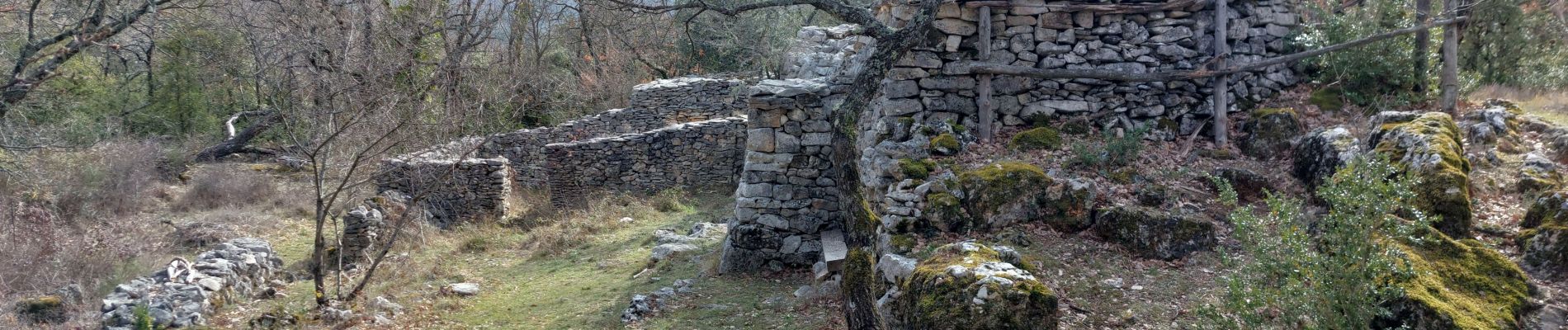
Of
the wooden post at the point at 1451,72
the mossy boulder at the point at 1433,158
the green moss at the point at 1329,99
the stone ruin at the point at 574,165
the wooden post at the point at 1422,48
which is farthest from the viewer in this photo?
the stone ruin at the point at 574,165

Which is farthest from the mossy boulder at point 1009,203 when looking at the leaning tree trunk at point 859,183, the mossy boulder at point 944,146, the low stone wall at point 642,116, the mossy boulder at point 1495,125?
the low stone wall at point 642,116

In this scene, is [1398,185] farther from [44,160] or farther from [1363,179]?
[44,160]

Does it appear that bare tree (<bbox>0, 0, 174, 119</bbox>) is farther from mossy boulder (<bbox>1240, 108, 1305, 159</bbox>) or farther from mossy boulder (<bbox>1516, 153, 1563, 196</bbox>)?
mossy boulder (<bbox>1516, 153, 1563, 196</bbox>)

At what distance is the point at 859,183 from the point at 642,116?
12.3 m

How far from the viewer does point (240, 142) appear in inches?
645

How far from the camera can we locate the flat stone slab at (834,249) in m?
7.62

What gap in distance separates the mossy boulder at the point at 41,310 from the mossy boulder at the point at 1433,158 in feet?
30.9

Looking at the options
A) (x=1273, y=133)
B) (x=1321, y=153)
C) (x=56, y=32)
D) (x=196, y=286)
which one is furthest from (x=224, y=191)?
(x=1321, y=153)

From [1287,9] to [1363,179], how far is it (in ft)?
20.0

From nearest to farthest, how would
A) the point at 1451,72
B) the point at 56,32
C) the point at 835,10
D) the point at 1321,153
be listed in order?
the point at 835,10 → the point at 1321,153 → the point at 1451,72 → the point at 56,32

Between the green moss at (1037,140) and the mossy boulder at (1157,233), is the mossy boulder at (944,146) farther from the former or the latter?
the mossy boulder at (1157,233)

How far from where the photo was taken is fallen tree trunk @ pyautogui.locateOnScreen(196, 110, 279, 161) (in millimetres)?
15750

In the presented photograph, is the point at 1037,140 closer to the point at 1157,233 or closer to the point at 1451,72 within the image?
the point at 1157,233

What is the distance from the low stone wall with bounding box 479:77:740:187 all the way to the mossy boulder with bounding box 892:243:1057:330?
12.0 meters
